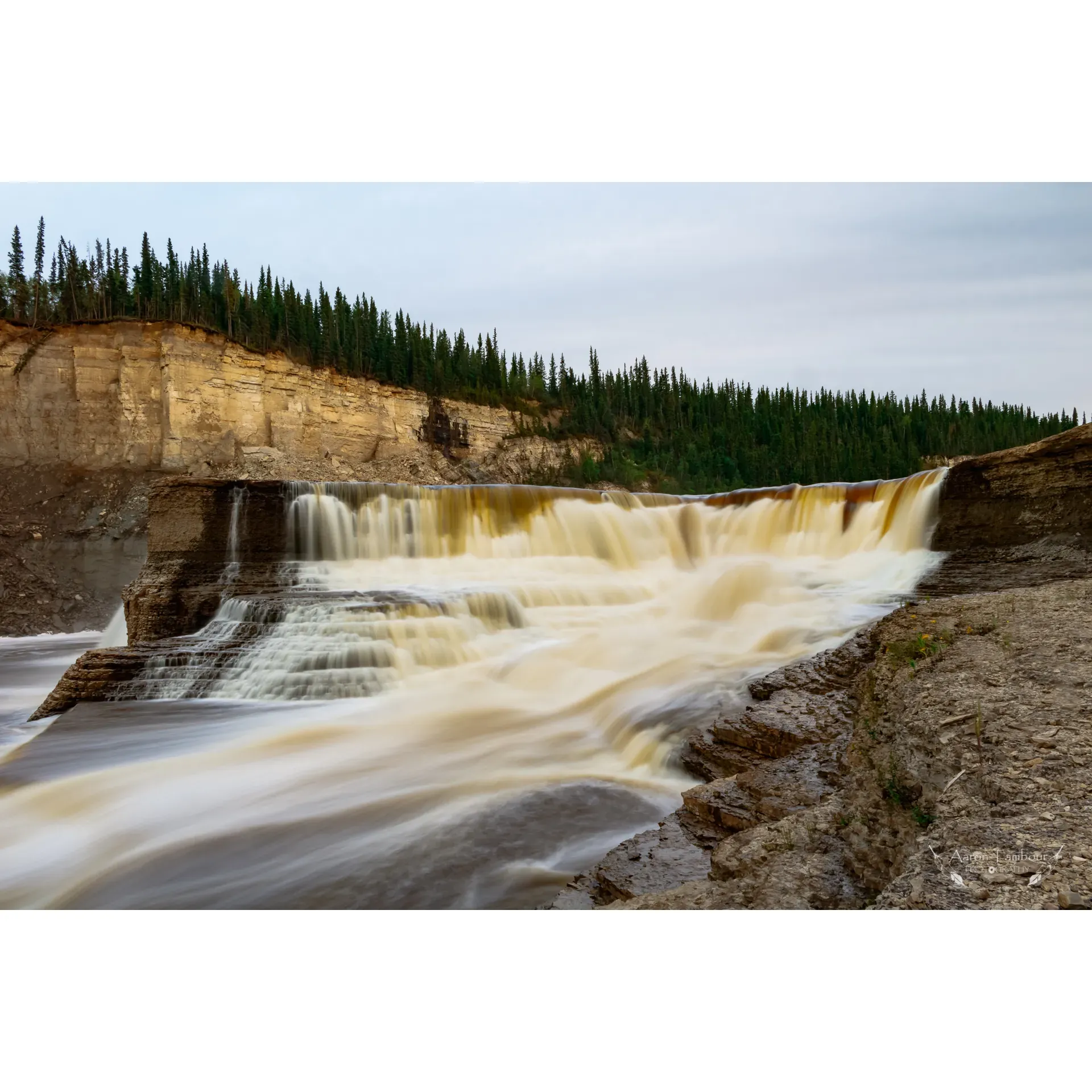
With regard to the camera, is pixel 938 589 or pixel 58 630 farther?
pixel 58 630

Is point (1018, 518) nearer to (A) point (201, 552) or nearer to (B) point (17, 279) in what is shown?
(A) point (201, 552)

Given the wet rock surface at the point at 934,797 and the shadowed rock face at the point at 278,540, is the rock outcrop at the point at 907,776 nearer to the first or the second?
the wet rock surface at the point at 934,797

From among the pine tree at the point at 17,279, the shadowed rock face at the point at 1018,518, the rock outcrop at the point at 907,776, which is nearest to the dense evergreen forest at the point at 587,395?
the pine tree at the point at 17,279

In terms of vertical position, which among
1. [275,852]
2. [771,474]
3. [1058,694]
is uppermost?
[771,474]

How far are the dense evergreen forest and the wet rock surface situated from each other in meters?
22.8

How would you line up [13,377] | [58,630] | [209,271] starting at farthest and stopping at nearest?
[209,271], [13,377], [58,630]

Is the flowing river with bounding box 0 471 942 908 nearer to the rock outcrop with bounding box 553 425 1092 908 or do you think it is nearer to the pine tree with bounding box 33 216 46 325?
the rock outcrop with bounding box 553 425 1092 908

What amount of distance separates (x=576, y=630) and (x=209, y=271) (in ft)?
99.1

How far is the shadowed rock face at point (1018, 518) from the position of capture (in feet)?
33.1

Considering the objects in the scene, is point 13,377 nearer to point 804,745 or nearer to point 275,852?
point 275,852

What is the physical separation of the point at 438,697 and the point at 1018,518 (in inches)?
351

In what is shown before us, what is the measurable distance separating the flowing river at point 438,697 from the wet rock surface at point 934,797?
3.75ft

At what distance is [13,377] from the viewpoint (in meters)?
24.5
